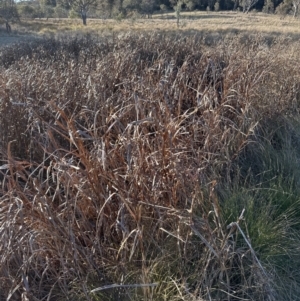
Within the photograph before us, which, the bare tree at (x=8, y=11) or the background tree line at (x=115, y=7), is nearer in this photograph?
the bare tree at (x=8, y=11)

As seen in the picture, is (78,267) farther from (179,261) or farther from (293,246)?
(293,246)

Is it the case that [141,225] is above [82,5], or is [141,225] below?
above

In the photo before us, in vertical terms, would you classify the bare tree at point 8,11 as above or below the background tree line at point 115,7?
above

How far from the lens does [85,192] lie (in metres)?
1.91

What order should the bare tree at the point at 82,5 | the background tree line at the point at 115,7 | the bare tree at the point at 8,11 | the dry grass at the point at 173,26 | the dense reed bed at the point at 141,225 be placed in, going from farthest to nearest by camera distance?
the bare tree at the point at 82,5 < the background tree line at the point at 115,7 < the bare tree at the point at 8,11 < the dry grass at the point at 173,26 < the dense reed bed at the point at 141,225

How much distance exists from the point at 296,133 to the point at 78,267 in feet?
8.08

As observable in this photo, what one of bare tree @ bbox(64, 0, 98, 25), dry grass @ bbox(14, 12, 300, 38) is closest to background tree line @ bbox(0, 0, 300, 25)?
bare tree @ bbox(64, 0, 98, 25)

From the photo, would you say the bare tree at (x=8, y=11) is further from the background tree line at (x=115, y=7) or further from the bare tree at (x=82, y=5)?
the bare tree at (x=82, y=5)

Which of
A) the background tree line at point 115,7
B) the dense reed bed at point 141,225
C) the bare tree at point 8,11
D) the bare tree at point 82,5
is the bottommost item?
the background tree line at point 115,7

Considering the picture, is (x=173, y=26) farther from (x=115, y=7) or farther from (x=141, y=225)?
(x=141, y=225)

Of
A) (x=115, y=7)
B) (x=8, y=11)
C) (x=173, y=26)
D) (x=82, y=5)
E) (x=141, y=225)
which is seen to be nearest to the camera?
(x=141, y=225)

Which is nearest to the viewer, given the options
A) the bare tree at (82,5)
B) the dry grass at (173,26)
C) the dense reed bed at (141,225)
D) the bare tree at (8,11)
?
the dense reed bed at (141,225)

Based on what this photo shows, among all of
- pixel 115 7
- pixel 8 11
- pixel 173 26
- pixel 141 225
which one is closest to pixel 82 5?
pixel 115 7

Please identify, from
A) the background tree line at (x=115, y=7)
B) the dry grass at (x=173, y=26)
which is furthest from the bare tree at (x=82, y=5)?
the dry grass at (x=173, y=26)
